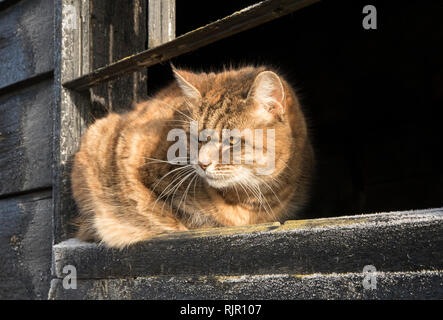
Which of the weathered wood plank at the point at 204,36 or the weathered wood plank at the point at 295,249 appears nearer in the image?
the weathered wood plank at the point at 295,249

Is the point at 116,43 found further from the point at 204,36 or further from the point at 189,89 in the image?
the point at 204,36

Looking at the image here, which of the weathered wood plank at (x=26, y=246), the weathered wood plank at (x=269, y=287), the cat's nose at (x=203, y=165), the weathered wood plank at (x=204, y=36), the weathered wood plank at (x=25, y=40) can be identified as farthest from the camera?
the weathered wood plank at (x=25, y=40)

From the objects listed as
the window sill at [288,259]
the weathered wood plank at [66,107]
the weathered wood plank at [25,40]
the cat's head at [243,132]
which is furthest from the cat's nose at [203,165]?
the weathered wood plank at [25,40]

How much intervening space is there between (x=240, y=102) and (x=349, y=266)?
69 centimetres

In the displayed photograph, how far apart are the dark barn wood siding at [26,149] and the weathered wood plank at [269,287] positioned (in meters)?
0.44

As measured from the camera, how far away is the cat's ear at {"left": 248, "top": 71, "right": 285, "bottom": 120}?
1400mm

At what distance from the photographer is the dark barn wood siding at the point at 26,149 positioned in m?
1.80

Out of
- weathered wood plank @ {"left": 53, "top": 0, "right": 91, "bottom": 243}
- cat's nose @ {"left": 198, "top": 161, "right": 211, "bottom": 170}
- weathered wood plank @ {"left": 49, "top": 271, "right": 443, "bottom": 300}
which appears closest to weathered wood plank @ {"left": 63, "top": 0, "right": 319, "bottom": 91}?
weathered wood plank @ {"left": 53, "top": 0, "right": 91, "bottom": 243}

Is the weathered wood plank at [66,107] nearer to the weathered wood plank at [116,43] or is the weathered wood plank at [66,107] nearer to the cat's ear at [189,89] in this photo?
the weathered wood plank at [116,43]

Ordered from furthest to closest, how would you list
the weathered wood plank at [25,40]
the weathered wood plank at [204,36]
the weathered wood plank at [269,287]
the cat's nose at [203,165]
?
1. the weathered wood plank at [25,40]
2. the cat's nose at [203,165]
3. the weathered wood plank at [204,36]
4. the weathered wood plank at [269,287]

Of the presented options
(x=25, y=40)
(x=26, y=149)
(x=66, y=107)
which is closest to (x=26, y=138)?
(x=26, y=149)

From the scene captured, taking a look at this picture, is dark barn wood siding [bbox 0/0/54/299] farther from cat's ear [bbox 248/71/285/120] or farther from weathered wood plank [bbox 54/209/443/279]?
cat's ear [bbox 248/71/285/120]

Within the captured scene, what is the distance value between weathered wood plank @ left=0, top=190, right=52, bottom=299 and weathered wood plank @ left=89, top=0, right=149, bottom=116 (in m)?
0.46

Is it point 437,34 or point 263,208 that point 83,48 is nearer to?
point 263,208
